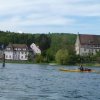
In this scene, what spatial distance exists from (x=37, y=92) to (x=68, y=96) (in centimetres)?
446

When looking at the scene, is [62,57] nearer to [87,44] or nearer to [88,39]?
[87,44]

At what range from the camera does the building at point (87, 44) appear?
19175cm

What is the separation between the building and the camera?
191750mm

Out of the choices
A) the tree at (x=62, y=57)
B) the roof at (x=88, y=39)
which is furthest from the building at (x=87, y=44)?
the tree at (x=62, y=57)

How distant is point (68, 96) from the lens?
46.8 meters

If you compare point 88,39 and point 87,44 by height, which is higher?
point 88,39

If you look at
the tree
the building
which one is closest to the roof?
the building

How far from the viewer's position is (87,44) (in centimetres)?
19200

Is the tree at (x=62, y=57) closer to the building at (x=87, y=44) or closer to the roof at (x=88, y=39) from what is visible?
the building at (x=87, y=44)

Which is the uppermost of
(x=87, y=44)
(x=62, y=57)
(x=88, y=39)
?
(x=88, y=39)

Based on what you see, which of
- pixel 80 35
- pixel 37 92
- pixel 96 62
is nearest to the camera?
pixel 37 92

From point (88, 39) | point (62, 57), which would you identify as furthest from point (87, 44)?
point (62, 57)

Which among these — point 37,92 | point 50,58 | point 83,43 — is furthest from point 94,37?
point 37,92

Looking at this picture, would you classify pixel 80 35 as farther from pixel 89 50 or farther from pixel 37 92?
pixel 37 92
